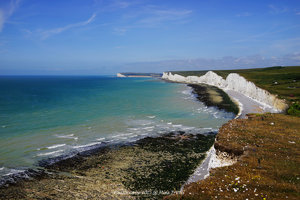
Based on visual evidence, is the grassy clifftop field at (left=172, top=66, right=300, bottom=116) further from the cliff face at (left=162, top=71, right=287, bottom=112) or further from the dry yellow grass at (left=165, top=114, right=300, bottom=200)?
the dry yellow grass at (left=165, top=114, right=300, bottom=200)

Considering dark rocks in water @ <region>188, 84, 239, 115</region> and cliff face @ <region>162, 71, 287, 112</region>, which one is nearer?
cliff face @ <region>162, 71, 287, 112</region>

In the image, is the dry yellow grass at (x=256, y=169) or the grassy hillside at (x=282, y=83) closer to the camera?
the dry yellow grass at (x=256, y=169)

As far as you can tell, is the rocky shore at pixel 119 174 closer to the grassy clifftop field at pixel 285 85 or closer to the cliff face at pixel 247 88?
the grassy clifftop field at pixel 285 85

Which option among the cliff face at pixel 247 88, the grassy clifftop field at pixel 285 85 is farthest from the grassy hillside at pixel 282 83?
the cliff face at pixel 247 88

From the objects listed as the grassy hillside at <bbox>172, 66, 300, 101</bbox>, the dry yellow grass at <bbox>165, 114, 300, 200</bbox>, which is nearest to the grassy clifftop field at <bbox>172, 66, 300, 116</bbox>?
the grassy hillside at <bbox>172, 66, 300, 101</bbox>

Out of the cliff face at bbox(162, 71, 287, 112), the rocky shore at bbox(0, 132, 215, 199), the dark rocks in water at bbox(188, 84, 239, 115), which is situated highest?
the cliff face at bbox(162, 71, 287, 112)

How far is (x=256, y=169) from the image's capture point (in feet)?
41.9

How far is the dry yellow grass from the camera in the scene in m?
10.3

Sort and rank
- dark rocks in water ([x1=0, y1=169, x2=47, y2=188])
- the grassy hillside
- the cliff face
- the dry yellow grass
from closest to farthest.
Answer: the dry yellow grass, dark rocks in water ([x1=0, y1=169, x2=47, y2=188]), the cliff face, the grassy hillside

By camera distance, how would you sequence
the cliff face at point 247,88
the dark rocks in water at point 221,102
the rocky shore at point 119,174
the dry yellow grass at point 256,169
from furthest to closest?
the dark rocks in water at point 221,102, the cliff face at point 247,88, the rocky shore at point 119,174, the dry yellow grass at point 256,169

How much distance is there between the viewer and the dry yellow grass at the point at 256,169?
10.3 meters

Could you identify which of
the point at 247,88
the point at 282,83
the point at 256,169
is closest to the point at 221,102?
the point at 247,88

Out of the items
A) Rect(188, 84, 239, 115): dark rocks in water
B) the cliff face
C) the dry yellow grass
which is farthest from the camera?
Rect(188, 84, 239, 115): dark rocks in water

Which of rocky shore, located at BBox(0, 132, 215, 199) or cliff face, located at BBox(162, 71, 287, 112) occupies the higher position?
cliff face, located at BBox(162, 71, 287, 112)
